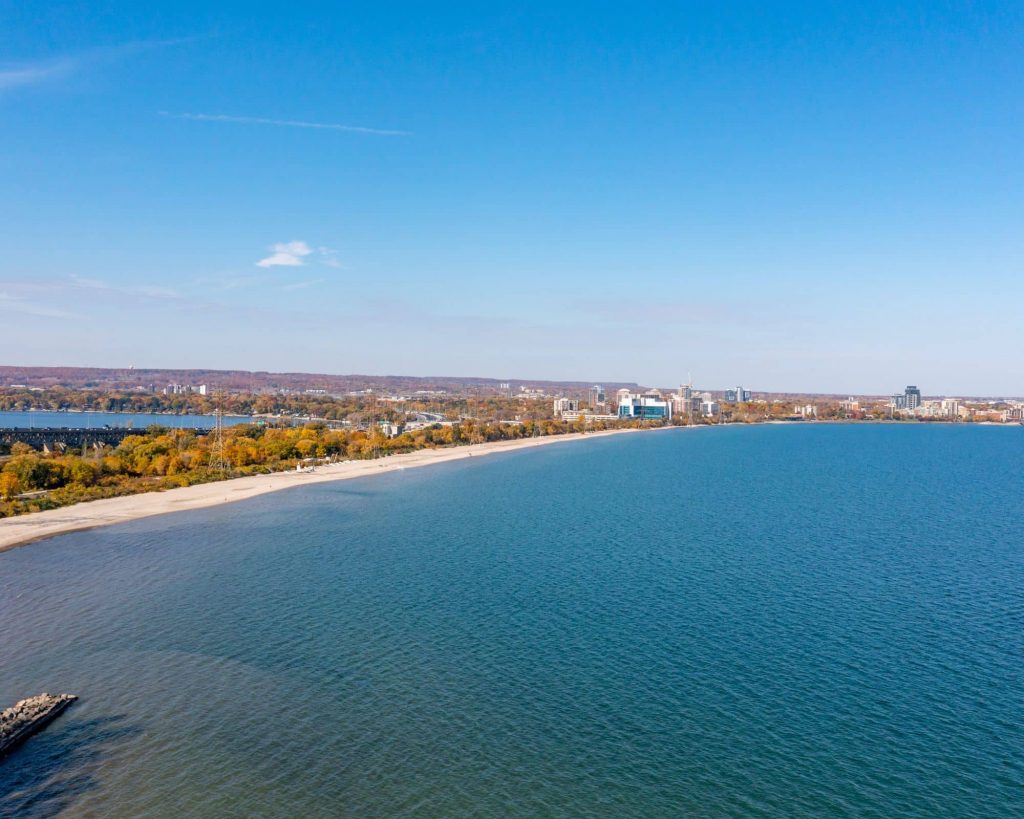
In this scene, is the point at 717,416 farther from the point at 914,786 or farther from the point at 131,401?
the point at 914,786

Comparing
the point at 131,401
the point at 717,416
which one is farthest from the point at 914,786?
the point at 131,401

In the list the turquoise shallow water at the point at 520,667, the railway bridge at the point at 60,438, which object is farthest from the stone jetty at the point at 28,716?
the railway bridge at the point at 60,438

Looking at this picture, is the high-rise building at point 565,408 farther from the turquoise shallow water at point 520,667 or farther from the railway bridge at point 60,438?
the turquoise shallow water at point 520,667

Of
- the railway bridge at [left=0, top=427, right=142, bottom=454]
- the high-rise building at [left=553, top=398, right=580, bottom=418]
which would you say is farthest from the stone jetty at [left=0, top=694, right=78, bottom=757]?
the high-rise building at [left=553, top=398, right=580, bottom=418]

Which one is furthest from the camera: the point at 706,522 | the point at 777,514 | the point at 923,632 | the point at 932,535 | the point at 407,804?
the point at 777,514

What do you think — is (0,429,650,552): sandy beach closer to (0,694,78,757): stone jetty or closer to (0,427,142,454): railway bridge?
(0,694,78,757): stone jetty

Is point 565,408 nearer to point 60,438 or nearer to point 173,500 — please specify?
point 60,438
